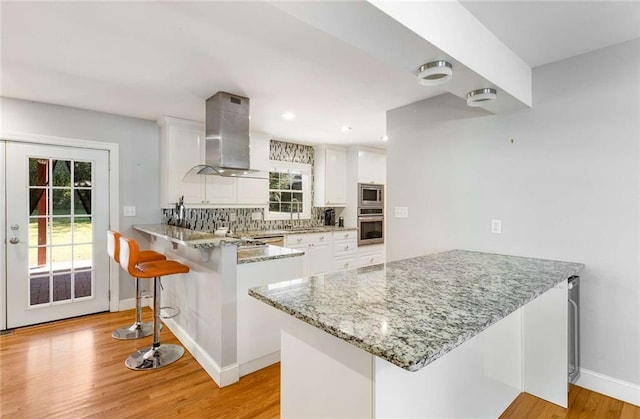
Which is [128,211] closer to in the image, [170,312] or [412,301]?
[170,312]

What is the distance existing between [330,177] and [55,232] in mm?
3661

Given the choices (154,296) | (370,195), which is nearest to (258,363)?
(154,296)

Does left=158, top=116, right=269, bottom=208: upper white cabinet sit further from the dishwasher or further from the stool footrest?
the dishwasher

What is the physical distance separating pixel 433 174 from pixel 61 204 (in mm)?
3898

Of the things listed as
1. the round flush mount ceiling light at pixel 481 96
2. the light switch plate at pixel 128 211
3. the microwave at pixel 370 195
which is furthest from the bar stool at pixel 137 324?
the microwave at pixel 370 195

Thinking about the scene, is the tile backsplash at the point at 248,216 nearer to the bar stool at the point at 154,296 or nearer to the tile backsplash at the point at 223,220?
the tile backsplash at the point at 223,220

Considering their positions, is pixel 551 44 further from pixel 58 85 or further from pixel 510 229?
pixel 58 85

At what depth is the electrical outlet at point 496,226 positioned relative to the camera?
2.48 metres

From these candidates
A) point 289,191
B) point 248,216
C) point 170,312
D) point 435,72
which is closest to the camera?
point 435,72

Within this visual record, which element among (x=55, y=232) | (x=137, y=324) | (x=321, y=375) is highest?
(x=55, y=232)

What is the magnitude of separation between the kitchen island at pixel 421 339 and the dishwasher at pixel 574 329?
18cm

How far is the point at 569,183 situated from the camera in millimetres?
2158

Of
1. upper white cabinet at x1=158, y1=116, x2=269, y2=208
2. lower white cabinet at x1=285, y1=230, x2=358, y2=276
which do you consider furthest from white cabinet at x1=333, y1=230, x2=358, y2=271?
upper white cabinet at x1=158, y1=116, x2=269, y2=208

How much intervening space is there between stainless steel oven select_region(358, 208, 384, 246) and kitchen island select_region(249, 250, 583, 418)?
3.25m
